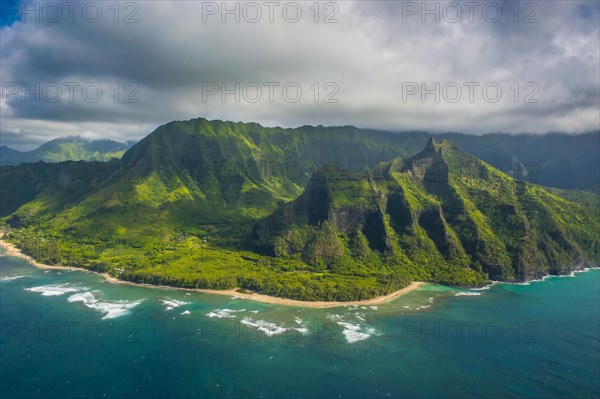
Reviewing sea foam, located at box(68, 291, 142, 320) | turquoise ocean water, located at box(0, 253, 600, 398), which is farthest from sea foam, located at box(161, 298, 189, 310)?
sea foam, located at box(68, 291, 142, 320)

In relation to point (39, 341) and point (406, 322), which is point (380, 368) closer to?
point (406, 322)

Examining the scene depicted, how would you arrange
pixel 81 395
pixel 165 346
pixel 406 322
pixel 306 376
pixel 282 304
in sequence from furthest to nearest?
pixel 282 304 → pixel 406 322 → pixel 165 346 → pixel 306 376 → pixel 81 395

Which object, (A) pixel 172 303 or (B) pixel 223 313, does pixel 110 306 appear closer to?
(A) pixel 172 303

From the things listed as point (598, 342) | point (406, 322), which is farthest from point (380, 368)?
point (598, 342)

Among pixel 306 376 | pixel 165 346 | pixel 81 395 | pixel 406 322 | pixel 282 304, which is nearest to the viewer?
pixel 81 395

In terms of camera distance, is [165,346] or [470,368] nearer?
[470,368]

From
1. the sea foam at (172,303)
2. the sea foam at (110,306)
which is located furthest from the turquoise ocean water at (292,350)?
the sea foam at (172,303)

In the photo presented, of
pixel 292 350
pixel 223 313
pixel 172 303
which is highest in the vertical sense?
pixel 172 303

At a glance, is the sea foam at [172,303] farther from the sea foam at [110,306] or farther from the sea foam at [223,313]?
the sea foam at [223,313]

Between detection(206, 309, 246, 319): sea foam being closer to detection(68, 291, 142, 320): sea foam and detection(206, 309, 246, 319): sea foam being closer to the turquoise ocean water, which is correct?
the turquoise ocean water

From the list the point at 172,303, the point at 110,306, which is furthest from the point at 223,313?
the point at 110,306
